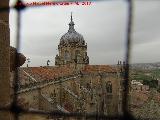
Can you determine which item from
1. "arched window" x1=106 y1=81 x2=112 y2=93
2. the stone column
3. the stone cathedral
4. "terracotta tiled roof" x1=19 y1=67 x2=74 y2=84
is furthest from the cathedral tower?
the stone column

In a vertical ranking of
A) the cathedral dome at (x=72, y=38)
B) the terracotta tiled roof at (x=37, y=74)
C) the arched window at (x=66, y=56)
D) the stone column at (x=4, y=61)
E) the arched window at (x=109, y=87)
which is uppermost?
the cathedral dome at (x=72, y=38)

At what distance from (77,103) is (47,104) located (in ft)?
11.5

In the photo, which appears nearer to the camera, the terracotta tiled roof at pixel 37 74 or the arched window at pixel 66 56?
the terracotta tiled roof at pixel 37 74

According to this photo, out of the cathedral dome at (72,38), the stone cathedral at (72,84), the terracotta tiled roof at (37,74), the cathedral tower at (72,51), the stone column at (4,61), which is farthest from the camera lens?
the cathedral dome at (72,38)

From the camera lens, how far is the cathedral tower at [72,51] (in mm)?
31812

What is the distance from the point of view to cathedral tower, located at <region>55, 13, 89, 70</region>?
→ 31.8 meters

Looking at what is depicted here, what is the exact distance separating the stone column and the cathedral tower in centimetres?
2955

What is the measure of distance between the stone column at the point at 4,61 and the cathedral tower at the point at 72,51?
29546mm

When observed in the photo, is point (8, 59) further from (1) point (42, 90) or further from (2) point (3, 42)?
(1) point (42, 90)

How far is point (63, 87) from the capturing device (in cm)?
2303

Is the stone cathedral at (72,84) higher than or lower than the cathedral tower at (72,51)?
lower

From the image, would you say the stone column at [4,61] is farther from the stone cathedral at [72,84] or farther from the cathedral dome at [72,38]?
the cathedral dome at [72,38]

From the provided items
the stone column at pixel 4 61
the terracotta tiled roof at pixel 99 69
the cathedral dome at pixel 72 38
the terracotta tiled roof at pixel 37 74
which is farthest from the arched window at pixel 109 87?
the stone column at pixel 4 61

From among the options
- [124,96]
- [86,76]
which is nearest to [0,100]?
[124,96]
